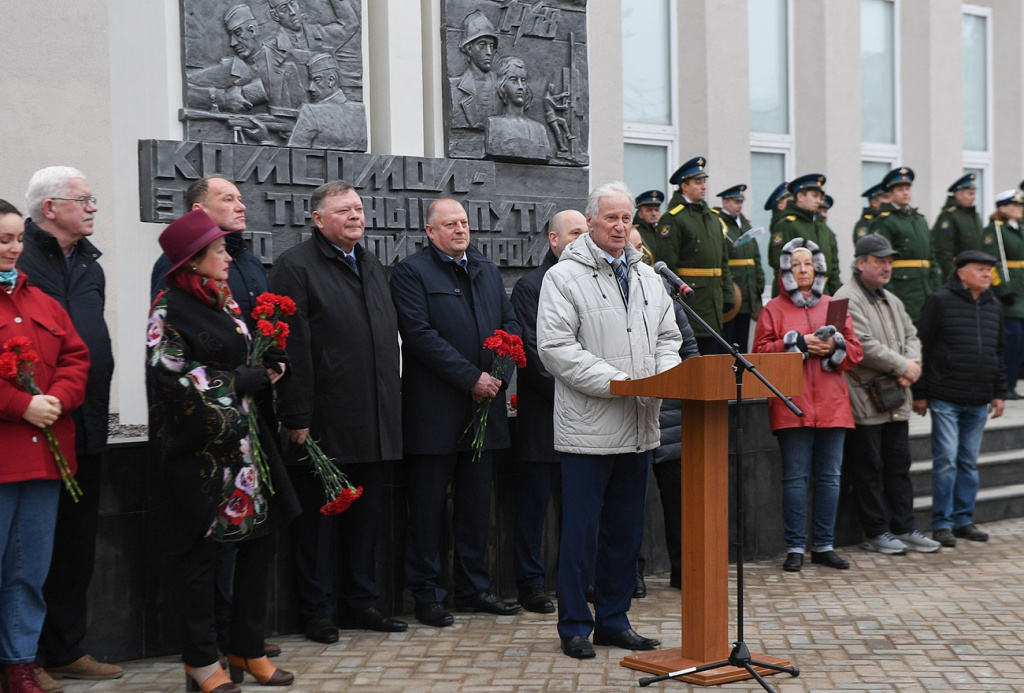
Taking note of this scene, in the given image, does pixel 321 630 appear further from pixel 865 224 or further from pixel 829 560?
pixel 865 224

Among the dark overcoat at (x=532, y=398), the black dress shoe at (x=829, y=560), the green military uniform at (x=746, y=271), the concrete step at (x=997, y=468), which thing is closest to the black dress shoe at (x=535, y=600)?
the dark overcoat at (x=532, y=398)

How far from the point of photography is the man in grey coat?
26.5 feet

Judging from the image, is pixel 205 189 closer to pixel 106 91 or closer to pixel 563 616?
pixel 563 616

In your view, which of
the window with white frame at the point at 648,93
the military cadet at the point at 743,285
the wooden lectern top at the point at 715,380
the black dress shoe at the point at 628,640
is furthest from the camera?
the window with white frame at the point at 648,93

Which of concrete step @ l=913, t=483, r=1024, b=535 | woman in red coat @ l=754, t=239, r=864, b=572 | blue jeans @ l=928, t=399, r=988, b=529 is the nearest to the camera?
woman in red coat @ l=754, t=239, r=864, b=572

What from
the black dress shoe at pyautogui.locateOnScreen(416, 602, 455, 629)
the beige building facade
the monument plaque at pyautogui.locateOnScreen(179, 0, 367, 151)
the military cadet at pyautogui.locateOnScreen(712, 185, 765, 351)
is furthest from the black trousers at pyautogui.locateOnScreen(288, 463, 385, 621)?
the military cadet at pyautogui.locateOnScreen(712, 185, 765, 351)

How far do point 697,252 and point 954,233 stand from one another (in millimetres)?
4280

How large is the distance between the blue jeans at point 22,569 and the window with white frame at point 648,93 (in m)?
9.06

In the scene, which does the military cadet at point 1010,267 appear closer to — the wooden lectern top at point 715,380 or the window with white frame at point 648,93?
the window with white frame at point 648,93

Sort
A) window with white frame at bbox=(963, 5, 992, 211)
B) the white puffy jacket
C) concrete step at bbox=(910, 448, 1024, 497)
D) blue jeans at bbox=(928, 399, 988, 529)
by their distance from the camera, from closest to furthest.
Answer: the white puffy jacket < blue jeans at bbox=(928, 399, 988, 529) < concrete step at bbox=(910, 448, 1024, 497) < window with white frame at bbox=(963, 5, 992, 211)

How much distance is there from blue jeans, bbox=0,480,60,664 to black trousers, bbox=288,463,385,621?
4.41 ft

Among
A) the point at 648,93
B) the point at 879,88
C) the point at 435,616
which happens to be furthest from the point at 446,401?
the point at 879,88

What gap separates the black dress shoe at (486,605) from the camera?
648 cm

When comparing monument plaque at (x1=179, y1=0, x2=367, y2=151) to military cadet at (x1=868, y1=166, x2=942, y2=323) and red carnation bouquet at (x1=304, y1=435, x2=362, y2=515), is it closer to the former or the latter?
red carnation bouquet at (x1=304, y1=435, x2=362, y2=515)
